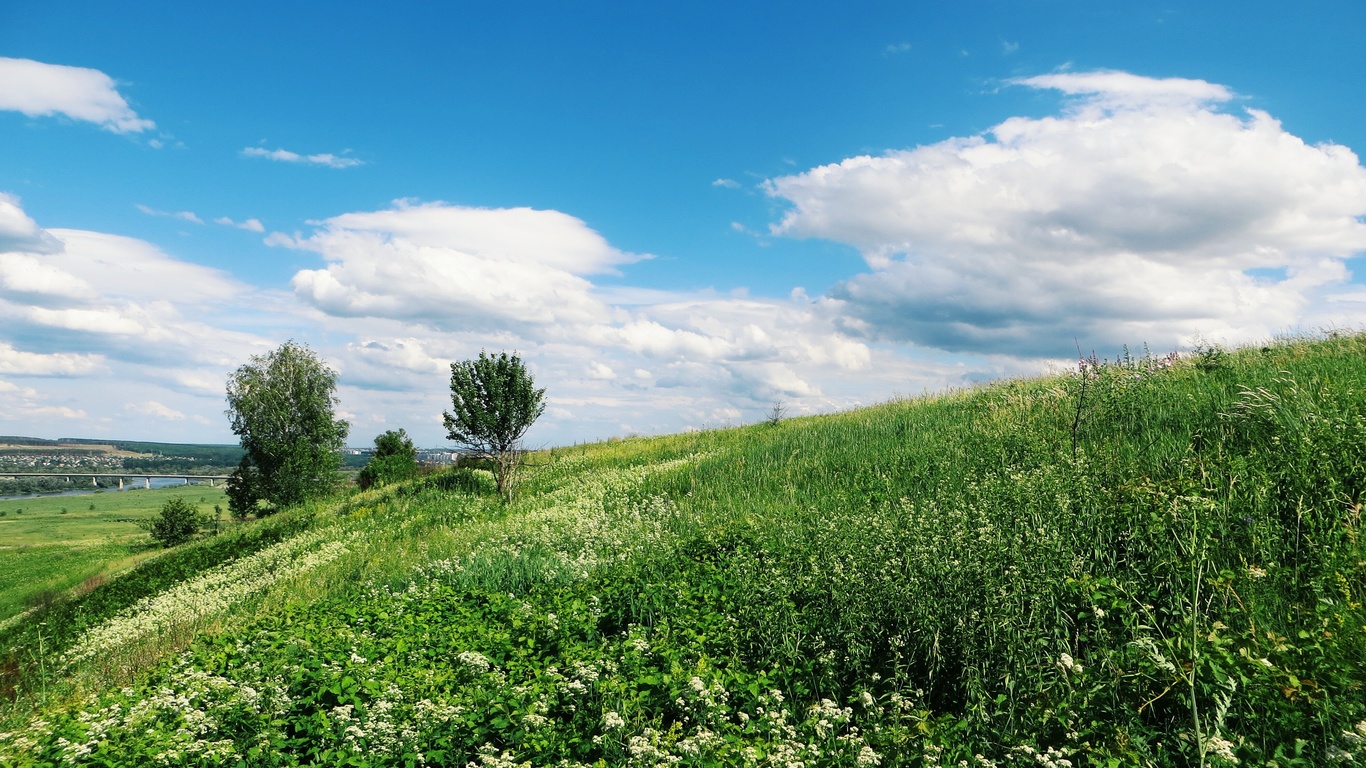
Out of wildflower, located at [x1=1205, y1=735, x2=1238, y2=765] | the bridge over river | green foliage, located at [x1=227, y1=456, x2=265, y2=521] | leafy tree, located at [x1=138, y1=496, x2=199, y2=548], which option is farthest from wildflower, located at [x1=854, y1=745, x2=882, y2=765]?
the bridge over river

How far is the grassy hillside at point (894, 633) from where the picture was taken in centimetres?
424

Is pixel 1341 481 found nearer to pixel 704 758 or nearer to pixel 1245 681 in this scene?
pixel 1245 681

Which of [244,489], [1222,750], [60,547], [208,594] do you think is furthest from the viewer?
[60,547]

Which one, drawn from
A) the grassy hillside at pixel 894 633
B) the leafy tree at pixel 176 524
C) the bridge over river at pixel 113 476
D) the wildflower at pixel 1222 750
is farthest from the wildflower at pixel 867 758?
the bridge over river at pixel 113 476

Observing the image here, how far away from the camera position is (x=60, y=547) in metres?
53.3

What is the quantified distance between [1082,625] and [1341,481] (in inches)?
129

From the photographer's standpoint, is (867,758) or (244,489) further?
(244,489)

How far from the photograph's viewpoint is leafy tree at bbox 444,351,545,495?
827 inches

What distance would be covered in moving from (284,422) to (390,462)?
2141cm

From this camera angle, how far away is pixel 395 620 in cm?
838

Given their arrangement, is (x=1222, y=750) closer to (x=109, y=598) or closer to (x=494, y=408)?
(x=494, y=408)

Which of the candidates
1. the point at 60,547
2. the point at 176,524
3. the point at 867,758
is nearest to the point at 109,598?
the point at 176,524

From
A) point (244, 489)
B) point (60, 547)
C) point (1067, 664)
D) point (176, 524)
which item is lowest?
point (60, 547)

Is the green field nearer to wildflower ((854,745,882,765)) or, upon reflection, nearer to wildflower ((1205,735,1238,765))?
wildflower ((854,745,882,765))
